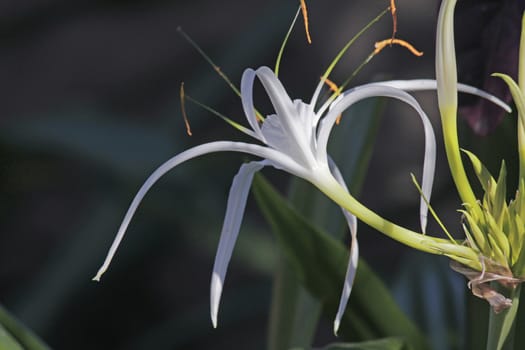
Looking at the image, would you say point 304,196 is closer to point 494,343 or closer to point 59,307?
point 494,343

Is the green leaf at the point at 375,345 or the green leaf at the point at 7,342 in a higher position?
the green leaf at the point at 7,342

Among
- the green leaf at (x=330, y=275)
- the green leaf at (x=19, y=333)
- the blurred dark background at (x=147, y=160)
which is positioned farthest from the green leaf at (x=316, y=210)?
the blurred dark background at (x=147, y=160)

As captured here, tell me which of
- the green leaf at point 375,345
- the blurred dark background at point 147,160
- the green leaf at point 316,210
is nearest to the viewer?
the green leaf at point 375,345

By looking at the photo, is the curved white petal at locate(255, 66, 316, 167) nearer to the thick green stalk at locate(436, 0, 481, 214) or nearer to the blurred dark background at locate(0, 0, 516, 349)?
the thick green stalk at locate(436, 0, 481, 214)

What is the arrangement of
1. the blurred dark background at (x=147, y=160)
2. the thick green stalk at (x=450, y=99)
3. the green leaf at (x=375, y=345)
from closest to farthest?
the thick green stalk at (x=450, y=99), the green leaf at (x=375, y=345), the blurred dark background at (x=147, y=160)

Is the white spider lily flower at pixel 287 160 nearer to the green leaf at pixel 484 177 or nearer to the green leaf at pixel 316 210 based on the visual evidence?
the green leaf at pixel 484 177

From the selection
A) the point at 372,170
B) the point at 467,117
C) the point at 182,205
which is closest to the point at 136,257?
the point at 182,205

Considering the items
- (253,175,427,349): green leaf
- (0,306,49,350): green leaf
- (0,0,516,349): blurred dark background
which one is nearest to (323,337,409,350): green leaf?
(253,175,427,349): green leaf
